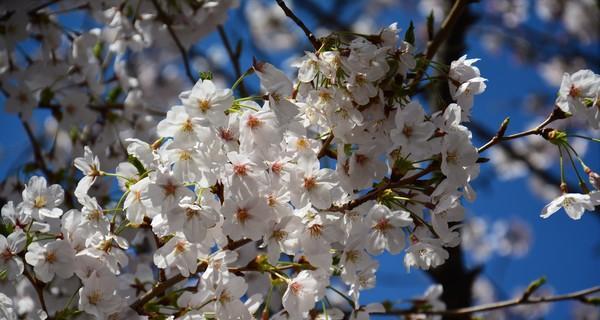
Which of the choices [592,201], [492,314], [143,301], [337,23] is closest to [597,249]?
[492,314]

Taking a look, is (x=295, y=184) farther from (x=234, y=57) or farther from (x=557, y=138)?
(x=234, y=57)

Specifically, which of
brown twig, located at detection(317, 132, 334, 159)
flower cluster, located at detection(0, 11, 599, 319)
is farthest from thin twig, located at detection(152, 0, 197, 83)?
brown twig, located at detection(317, 132, 334, 159)

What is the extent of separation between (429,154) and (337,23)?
158 inches

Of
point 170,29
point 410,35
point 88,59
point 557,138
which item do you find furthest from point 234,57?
point 557,138

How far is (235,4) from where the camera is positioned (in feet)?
8.90

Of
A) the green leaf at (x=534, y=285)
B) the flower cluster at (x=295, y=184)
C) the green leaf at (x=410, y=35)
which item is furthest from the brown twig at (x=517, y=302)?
the green leaf at (x=410, y=35)

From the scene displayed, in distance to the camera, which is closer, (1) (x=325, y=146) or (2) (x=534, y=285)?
(1) (x=325, y=146)

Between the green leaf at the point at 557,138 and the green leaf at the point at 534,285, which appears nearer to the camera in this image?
the green leaf at the point at 557,138

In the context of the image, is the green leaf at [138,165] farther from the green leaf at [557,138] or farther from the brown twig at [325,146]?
the green leaf at [557,138]

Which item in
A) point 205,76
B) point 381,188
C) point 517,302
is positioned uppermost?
point 205,76

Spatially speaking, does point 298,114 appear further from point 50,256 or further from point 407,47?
point 50,256

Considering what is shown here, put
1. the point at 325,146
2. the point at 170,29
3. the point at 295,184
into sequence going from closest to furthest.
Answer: the point at 295,184, the point at 325,146, the point at 170,29

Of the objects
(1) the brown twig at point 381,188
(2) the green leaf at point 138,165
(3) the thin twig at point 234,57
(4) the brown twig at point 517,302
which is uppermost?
(2) the green leaf at point 138,165

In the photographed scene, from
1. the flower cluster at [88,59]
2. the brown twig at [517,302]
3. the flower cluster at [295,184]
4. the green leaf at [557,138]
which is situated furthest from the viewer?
the flower cluster at [88,59]
